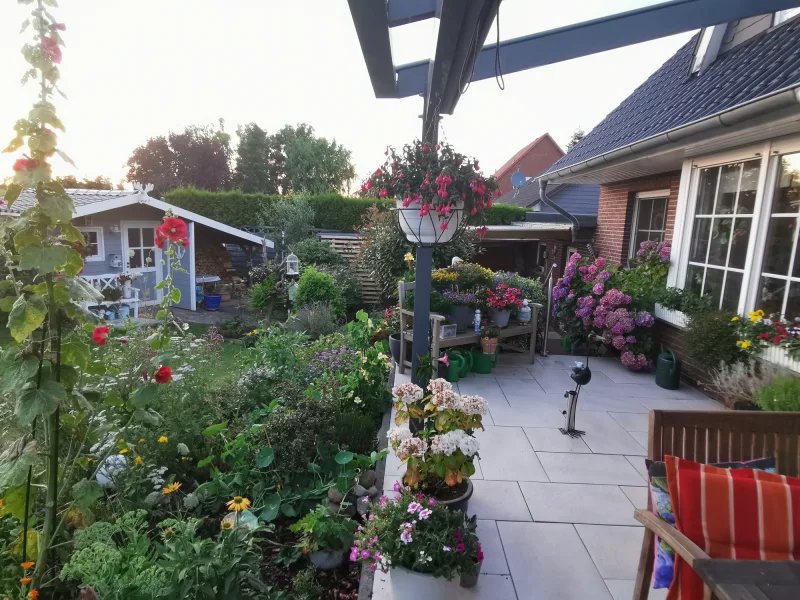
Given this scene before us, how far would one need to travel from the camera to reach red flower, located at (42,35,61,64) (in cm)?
151

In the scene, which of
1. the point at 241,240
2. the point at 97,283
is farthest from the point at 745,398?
the point at 241,240

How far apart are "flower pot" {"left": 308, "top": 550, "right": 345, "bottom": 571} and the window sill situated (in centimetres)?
394

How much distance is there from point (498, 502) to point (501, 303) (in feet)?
8.92

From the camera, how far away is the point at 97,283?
8.95 m

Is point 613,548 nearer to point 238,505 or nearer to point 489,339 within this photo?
point 238,505

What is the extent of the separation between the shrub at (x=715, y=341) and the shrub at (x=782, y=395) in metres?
0.85

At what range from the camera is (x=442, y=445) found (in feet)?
7.23

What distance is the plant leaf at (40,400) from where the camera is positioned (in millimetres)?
1556

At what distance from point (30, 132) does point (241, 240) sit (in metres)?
11.3

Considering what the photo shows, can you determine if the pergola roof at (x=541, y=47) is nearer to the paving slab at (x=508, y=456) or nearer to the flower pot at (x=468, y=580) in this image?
the paving slab at (x=508, y=456)

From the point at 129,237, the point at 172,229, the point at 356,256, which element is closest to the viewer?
the point at 172,229

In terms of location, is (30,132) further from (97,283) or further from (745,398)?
(97,283)

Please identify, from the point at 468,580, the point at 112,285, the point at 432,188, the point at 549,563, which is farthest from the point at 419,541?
the point at 112,285

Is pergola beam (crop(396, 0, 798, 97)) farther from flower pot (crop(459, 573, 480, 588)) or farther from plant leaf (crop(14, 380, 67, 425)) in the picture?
flower pot (crop(459, 573, 480, 588))
